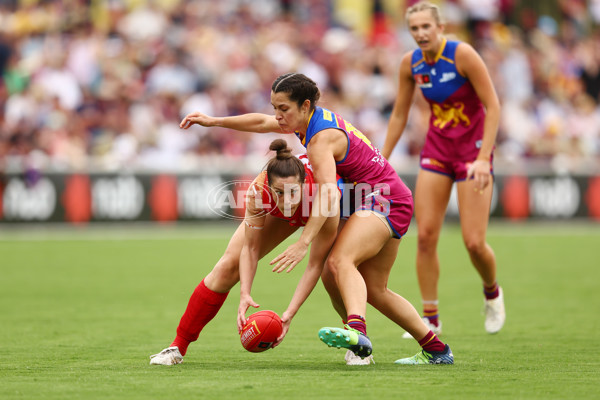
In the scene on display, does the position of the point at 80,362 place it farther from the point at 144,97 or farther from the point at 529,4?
the point at 529,4

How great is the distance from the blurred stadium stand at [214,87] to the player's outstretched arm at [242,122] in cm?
1008

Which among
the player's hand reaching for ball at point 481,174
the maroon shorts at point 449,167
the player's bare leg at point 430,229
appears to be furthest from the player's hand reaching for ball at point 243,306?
the maroon shorts at point 449,167

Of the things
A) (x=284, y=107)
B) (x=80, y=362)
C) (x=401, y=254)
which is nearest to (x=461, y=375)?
(x=284, y=107)

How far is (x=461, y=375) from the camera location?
5492mm

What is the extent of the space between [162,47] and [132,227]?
3.74m

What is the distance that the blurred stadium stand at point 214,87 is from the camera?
1655cm

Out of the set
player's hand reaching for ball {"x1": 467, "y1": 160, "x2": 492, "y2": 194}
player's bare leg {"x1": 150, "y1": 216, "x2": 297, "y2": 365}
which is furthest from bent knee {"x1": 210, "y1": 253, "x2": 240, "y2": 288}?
player's hand reaching for ball {"x1": 467, "y1": 160, "x2": 492, "y2": 194}

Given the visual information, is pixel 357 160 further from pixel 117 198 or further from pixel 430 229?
pixel 117 198

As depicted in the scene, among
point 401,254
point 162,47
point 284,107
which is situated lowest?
point 401,254

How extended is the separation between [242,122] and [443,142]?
6.48ft

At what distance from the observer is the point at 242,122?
21.2 ft

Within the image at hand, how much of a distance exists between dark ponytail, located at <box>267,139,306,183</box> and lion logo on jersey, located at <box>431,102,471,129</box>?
238 centimetres

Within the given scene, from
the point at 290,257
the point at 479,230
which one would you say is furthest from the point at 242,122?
the point at 479,230

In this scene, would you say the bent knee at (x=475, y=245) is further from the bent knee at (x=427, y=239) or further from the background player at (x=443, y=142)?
the bent knee at (x=427, y=239)
